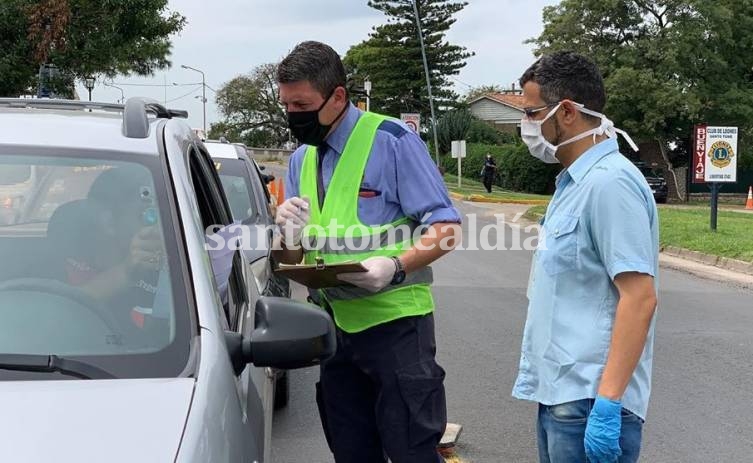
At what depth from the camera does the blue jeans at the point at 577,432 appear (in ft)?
7.61

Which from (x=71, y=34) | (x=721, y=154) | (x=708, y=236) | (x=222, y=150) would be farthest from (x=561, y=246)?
(x=71, y=34)

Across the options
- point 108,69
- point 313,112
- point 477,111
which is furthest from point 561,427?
point 477,111

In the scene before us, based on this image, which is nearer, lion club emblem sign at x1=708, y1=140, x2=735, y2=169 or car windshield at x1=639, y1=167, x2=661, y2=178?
lion club emblem sign at x1=708, y1=140, x2=735, y2=169

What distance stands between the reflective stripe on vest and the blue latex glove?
808mm

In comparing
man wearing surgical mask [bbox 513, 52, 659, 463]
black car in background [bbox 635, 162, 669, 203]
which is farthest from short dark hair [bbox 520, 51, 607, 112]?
black car in background [bbox 635, 162, 669, 203]

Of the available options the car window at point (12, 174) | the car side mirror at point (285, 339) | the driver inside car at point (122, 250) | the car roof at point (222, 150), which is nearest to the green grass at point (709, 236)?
the car roof at point (222, 150)

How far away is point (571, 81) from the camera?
7.96 ft

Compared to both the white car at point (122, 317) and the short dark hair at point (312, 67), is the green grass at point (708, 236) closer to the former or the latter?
the short dark hair at point (312, 67)

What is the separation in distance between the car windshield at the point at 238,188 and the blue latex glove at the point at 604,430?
13.3ft

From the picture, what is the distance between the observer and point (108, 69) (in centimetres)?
2039

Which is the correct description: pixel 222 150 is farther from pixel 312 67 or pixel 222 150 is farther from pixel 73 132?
pixel 73 132

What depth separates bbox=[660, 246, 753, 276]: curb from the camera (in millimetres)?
11820

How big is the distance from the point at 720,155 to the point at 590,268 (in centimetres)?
1431

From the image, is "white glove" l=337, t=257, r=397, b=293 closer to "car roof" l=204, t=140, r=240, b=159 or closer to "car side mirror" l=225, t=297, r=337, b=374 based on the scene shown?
"car side mirror" l=225, t=297, r=337, b=374
